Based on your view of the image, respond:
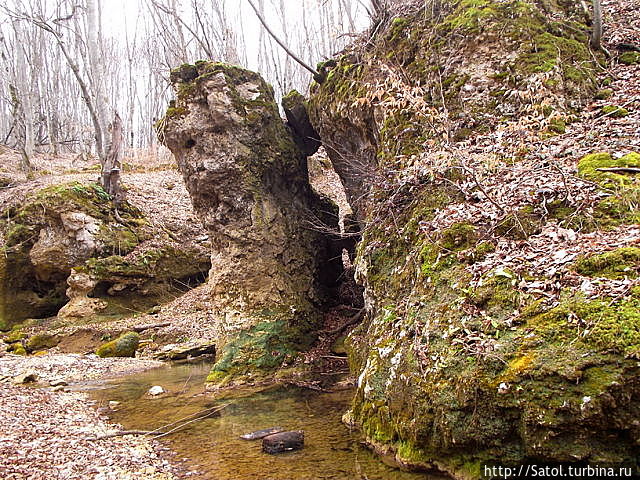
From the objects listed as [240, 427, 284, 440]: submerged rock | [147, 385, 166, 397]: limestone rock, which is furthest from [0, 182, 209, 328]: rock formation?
[240, 427, 284, 440]: submerged rock

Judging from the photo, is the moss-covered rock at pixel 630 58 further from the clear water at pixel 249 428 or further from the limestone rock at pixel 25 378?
the limestone rock at pixel 25 378

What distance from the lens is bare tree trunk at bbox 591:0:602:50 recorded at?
7.15m

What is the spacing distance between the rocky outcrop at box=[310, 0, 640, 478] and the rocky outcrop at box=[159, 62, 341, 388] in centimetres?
274

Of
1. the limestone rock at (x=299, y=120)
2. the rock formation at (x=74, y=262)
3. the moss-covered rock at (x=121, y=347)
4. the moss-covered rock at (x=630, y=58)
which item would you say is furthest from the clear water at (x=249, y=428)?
the moss-covered rock at (x=630, y=58)

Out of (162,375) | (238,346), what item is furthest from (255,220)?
(162,375)

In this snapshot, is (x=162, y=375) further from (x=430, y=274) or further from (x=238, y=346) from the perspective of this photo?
(x=430, y=274)

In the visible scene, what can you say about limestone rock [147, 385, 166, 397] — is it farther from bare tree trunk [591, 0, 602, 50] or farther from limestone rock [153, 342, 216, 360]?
bare tree trunk [591, 0, 602, 50]

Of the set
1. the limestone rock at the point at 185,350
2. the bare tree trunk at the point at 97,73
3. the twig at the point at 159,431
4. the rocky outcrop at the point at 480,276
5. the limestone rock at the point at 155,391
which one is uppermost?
the bare tree trunk at the point at 97,73

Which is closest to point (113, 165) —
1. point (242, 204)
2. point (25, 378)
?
point (242, 204)

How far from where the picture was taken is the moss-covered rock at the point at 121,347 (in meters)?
12.3

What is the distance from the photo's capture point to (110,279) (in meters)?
15.3

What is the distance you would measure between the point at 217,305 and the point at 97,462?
17.8 ft

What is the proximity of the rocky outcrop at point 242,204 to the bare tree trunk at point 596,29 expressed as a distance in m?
6.63

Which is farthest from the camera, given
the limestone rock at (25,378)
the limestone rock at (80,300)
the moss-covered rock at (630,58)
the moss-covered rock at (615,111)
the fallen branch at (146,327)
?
the limestone rock at (80,300)
